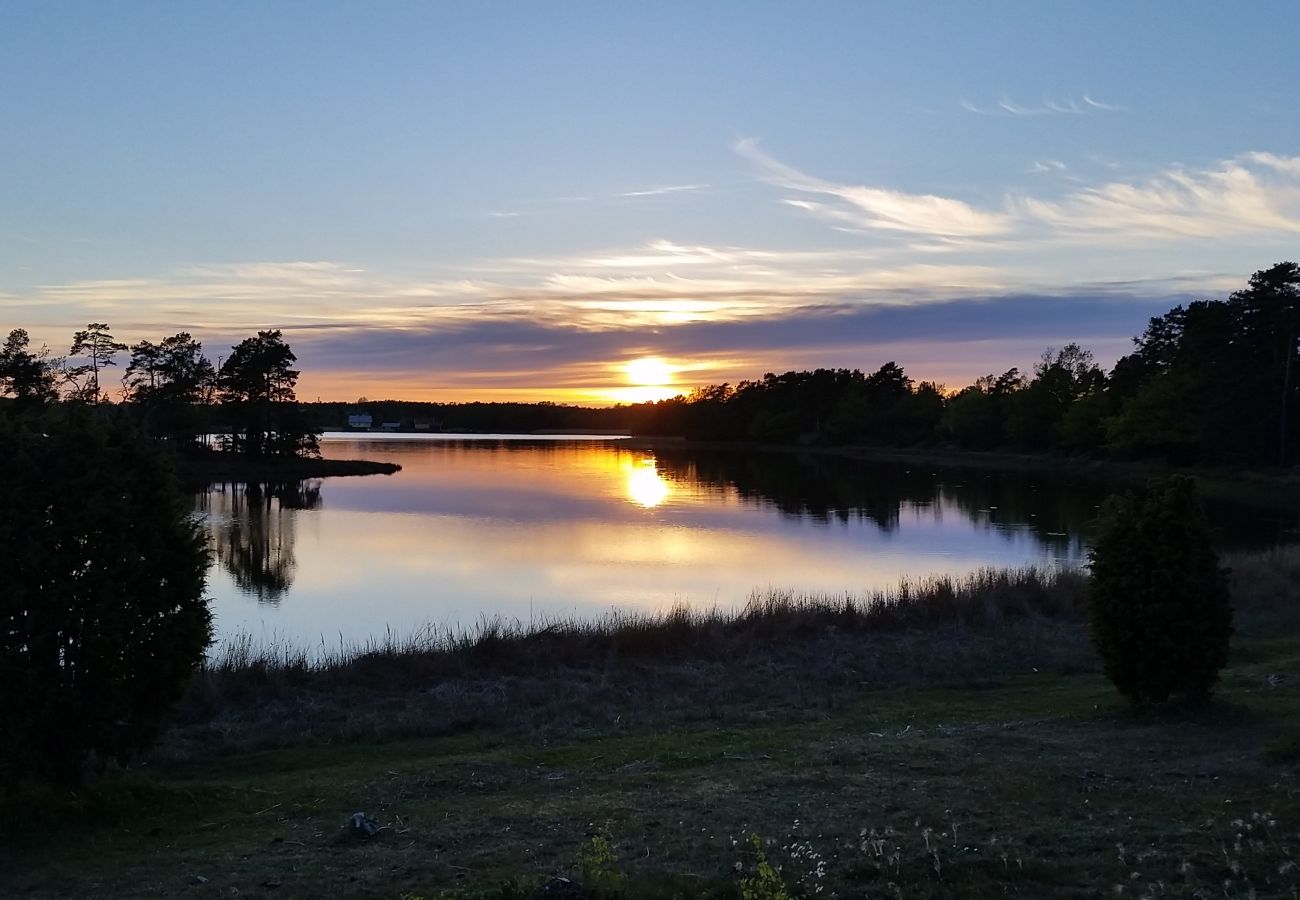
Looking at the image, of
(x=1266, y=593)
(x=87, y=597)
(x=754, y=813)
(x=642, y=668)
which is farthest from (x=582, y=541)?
(x=754, y=813)

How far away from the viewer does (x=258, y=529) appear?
44531mm

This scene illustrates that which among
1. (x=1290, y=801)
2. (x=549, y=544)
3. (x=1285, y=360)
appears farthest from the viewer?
(x=1285, y=360)

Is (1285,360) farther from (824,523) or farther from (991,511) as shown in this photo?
(824,523)

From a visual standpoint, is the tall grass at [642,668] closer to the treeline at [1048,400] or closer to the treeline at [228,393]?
the treeline at [1048,400]

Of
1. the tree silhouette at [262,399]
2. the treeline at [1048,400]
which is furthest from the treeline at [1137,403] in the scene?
the tree silhouette at [262,399]

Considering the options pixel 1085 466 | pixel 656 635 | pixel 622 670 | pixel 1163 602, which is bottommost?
pixel 1085 466

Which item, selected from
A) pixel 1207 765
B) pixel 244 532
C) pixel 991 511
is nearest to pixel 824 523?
pixel 991 511

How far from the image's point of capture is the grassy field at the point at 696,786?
5.75 meters

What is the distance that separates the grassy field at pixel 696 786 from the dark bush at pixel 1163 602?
0.36 m

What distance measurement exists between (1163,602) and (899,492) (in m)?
55.0

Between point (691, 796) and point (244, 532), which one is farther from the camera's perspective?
point (244, 532)

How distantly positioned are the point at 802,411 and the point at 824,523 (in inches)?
3845

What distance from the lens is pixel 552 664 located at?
626 inches

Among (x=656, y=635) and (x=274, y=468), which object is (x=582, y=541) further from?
(x=274, y=468)
